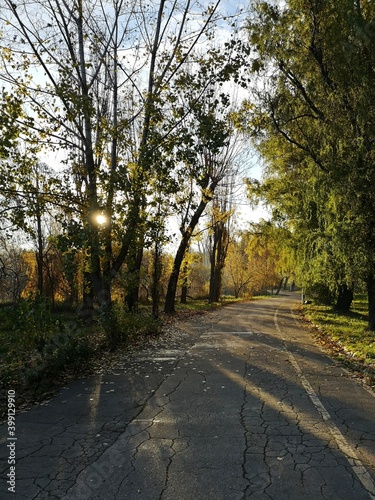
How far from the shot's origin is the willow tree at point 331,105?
40.2 ft

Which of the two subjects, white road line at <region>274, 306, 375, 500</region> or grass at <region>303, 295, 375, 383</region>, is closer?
white road line at <region>274, 306, 375, 500</region>

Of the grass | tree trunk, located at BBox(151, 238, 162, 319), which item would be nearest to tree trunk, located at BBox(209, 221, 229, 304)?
tree trunk, located at BBox(151, 238, 162, 319)

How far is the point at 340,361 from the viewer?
9.67 m

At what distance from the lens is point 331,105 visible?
42.9 feet

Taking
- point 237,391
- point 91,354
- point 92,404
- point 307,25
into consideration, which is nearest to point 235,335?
point 91,354

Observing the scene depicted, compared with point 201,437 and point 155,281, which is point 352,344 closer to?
point 201,437

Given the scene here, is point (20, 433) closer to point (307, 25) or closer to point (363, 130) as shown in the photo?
point (363, 130)

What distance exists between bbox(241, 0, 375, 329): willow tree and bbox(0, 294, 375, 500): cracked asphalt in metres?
5.98

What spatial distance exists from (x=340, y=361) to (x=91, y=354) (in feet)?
20.3

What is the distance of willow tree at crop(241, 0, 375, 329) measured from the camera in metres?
12.3

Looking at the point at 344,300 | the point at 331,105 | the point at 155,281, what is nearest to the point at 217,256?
the point at 344,300

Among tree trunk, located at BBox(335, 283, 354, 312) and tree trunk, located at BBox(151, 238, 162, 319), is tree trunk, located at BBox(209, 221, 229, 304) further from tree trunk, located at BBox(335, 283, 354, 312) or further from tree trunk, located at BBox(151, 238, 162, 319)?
tree trunk, located at BBox(151, 238, 162, 319)

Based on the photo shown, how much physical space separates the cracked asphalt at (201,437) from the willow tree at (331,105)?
5.98 m

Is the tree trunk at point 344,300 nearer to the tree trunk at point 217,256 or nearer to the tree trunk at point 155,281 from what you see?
the tree trunk at point 155,281
